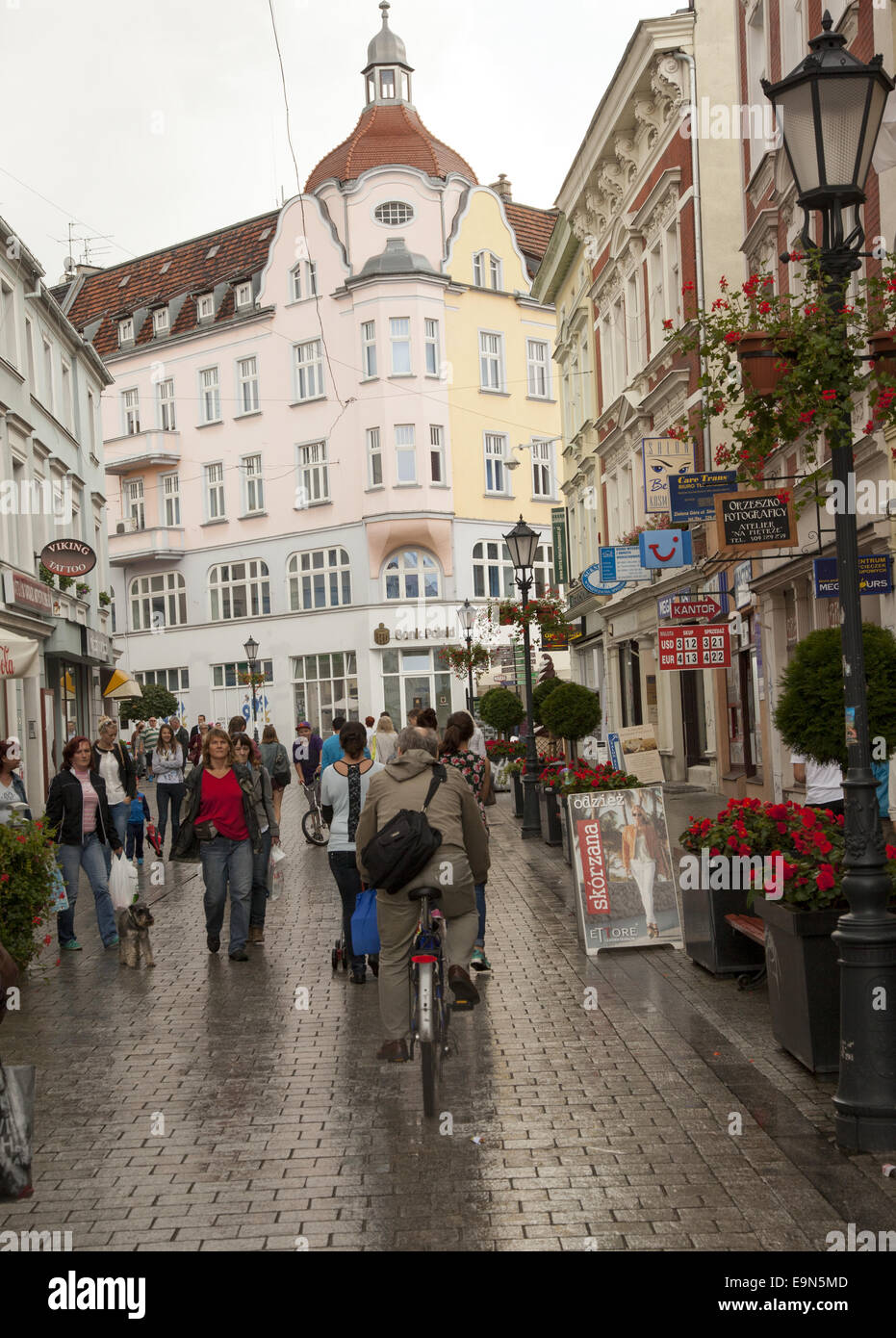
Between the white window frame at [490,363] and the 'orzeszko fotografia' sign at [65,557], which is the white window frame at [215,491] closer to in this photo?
the white window frame at [490,363]

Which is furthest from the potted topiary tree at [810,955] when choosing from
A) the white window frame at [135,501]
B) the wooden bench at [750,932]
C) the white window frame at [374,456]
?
the white window frame at [135,501]

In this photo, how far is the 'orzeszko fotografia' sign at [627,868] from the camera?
10617 mm

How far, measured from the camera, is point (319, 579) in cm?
5225

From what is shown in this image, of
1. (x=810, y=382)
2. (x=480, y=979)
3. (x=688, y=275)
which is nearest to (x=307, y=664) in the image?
(x=688, y=275)

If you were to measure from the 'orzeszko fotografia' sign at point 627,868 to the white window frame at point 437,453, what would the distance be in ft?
133

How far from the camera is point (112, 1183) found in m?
5.58

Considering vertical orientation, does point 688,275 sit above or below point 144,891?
above

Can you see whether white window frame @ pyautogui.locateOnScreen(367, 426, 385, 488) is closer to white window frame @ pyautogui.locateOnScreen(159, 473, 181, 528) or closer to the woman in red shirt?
white window frame @ pyautogui.locateOnScreen(159, 473, 181, 528)

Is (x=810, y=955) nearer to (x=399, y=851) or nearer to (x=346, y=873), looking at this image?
(x=399, y=851)

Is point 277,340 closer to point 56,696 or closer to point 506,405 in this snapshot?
point 506,405

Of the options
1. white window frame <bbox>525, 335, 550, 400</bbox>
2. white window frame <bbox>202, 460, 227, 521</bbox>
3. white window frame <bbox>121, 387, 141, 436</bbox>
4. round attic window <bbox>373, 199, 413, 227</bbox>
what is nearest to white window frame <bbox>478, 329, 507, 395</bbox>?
white window frame <bbox>525, 335, 550, 400</bbox>

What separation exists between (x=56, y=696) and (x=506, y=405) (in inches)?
1059

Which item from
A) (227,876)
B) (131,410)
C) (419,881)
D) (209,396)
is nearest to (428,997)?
(419,881)

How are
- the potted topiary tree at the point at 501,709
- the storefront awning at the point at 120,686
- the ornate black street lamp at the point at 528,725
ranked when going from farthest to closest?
the potted topiary tree at the point at 501,709
the storefront awning at the point at 120,686
the ornate black street lamp at the point at 528,725
